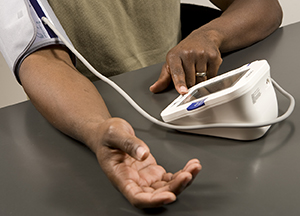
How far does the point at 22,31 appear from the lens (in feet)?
2.12

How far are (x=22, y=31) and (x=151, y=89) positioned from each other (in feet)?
1.00

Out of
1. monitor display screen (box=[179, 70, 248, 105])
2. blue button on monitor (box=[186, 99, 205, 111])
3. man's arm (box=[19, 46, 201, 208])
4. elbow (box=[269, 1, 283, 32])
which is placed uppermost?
man's arm (box=[19, 46, 201, 208])

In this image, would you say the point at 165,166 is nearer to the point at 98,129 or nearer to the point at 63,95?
the point at 98,129

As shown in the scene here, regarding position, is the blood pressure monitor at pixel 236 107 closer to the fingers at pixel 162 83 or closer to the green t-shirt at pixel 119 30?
the fingers at pixel 162 83

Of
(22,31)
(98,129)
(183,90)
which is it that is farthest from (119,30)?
(98,129)

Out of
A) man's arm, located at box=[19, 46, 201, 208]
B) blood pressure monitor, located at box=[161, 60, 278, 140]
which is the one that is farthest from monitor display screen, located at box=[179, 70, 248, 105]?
man's arm, located at box=[19, 46, 201, 208]

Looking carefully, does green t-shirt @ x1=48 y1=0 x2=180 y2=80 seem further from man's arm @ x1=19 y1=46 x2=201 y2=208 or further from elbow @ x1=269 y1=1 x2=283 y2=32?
elbow @ x1=269 y1=1 x2=283 y2=32

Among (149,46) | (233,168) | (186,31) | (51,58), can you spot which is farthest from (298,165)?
(186,31)

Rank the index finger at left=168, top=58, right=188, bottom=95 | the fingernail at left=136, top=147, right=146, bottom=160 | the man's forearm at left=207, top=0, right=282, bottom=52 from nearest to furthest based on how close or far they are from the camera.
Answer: the fingernail at left=136, top=147, right=146, bottom=160 < the index finger at left=168, top=58, right=188, bottom=95 < the man's forearm at left=207, top=0, right=282, bottom=52

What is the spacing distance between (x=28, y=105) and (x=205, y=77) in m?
0.39

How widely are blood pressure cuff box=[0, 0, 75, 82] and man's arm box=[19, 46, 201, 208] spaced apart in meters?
0.02

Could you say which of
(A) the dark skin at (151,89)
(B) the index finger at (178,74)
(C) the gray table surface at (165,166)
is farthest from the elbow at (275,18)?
(B) the index finger at (178,74)

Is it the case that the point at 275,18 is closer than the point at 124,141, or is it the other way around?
the point at 124,141

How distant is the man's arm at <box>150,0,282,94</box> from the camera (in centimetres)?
62
